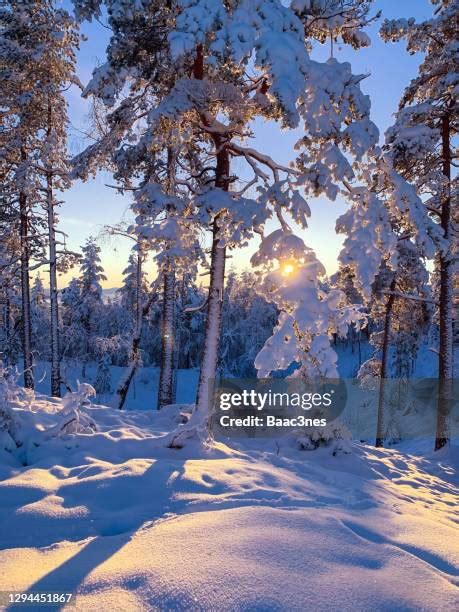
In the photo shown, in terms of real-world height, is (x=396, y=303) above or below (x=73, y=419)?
above

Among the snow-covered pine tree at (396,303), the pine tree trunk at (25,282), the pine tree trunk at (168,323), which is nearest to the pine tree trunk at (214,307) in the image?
the pine tree trunk at (168,323)

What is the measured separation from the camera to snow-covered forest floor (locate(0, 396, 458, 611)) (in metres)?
2.33

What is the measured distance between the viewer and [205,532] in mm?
3053

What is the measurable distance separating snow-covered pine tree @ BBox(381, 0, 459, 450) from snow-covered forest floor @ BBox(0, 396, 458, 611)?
20.7 feet

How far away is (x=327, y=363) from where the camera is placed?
5668 mm

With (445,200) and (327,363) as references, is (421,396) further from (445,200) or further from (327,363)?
(327,363)

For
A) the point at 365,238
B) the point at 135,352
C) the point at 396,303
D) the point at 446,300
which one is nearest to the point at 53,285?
the point at 135,352

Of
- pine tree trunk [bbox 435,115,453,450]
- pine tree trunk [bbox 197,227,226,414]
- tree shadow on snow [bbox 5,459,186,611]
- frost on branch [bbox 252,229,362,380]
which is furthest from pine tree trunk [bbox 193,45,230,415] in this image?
pine tree trunk [bbox 435,115,453,450]

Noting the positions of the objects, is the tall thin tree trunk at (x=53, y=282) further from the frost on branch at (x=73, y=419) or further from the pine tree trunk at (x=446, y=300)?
the pine tree trunk at (x=446, y=300)

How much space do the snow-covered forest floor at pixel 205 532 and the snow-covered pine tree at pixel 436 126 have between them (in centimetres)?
630

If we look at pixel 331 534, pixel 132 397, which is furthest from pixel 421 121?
pixel 132 397

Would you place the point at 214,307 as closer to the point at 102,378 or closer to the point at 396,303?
the point at 396,303

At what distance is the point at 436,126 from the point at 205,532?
12.3 metres

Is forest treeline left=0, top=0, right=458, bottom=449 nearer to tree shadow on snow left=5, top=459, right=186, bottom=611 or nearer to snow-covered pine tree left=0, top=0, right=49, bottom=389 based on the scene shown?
snow-covered pine tree left=0, top=0, right=49, bottom=389
